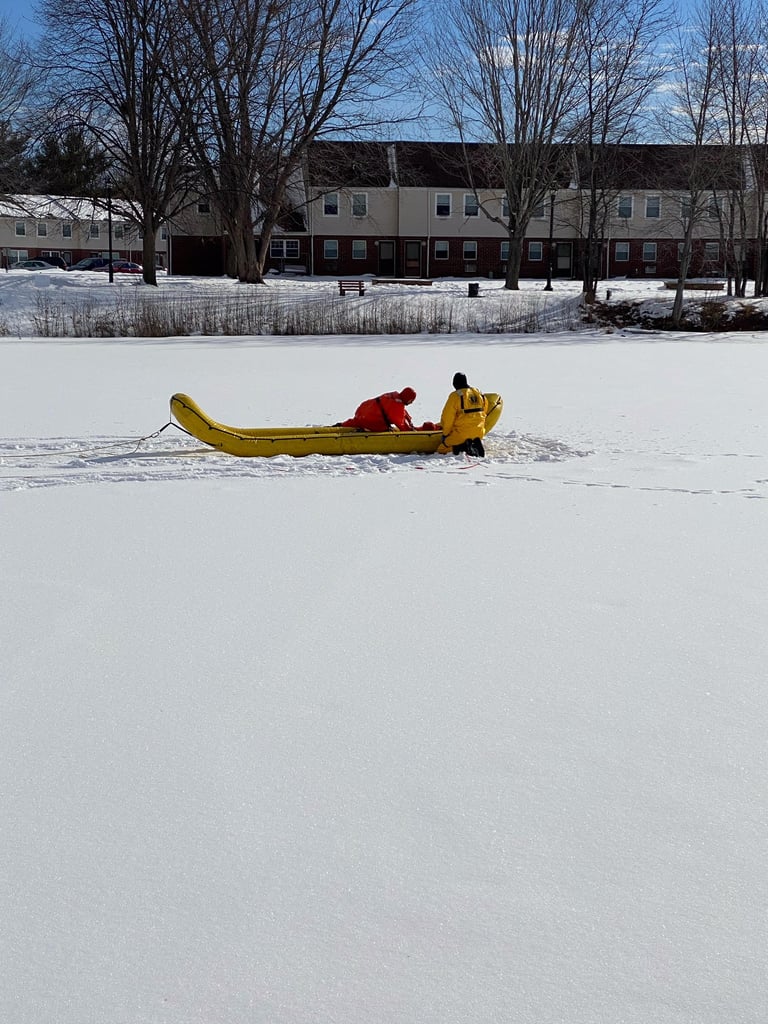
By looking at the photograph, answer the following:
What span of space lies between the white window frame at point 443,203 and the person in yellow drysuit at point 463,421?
47.5m

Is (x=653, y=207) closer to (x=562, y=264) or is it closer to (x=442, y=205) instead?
(x=562, y=264)

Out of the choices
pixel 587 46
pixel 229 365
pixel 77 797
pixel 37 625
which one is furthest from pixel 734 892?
pixel 587 46

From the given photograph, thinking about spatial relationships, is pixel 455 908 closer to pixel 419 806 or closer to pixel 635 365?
pixel 419 806

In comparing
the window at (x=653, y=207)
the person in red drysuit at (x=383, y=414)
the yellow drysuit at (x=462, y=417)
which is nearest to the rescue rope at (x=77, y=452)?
the person in red drysuit at (x=383, y=414)

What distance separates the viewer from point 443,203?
5531 centimetres

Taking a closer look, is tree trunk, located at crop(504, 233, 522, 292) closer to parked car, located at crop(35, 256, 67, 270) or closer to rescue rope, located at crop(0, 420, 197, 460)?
parked car, located at crop(35, 256, 67, 270)

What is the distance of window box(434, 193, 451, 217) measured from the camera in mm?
55188

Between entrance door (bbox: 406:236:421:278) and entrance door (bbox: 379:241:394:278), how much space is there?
0.82 metres

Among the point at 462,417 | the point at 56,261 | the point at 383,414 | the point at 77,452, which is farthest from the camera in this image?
the point at 56,261

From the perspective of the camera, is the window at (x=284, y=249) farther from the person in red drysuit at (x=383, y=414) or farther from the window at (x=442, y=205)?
the person in red drysuit at (x=383, y=414)

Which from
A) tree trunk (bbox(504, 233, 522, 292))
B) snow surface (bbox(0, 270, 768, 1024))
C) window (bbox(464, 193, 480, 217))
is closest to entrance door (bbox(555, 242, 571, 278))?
window (bbox(464, 193, 480, 217))

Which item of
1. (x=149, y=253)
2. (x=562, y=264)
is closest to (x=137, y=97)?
(x=149, y=253)

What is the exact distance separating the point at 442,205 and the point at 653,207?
1098 centimetres

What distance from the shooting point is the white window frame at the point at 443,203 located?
181 ft
